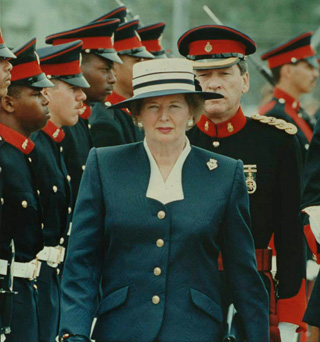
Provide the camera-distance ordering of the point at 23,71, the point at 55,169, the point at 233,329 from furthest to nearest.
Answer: the point at 55,169 → the point at 23,71 → the point at 233,329

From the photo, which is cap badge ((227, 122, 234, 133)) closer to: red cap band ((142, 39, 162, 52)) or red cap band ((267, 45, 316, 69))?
red cap band ((142, 39, 162, 52))

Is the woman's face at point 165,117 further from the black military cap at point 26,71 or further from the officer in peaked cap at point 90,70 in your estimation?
the officer in peaked cap at point 90,70

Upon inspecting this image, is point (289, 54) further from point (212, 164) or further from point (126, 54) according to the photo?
point (212, 164)

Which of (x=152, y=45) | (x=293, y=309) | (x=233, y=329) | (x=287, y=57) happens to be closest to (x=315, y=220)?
(x=233, y=329)

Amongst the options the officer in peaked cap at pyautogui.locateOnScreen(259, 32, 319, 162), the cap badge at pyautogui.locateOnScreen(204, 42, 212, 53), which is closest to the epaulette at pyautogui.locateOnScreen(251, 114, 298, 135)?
the cap badge at pyautogui.locateOnScreen(204, 42, 212, 53)

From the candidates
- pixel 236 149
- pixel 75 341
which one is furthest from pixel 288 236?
pixel 75 341

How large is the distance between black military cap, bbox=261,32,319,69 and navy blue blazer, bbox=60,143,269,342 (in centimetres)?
691

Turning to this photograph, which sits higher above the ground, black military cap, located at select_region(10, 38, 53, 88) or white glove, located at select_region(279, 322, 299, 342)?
black military cap, located at select_region(10, 38, 53, 88)

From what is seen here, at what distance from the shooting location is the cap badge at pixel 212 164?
5.71 metres

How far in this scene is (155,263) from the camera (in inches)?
216

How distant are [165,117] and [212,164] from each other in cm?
32

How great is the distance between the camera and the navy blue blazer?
5.49 m

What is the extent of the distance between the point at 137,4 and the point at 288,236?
43.9 feet

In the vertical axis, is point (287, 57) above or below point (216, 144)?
above
